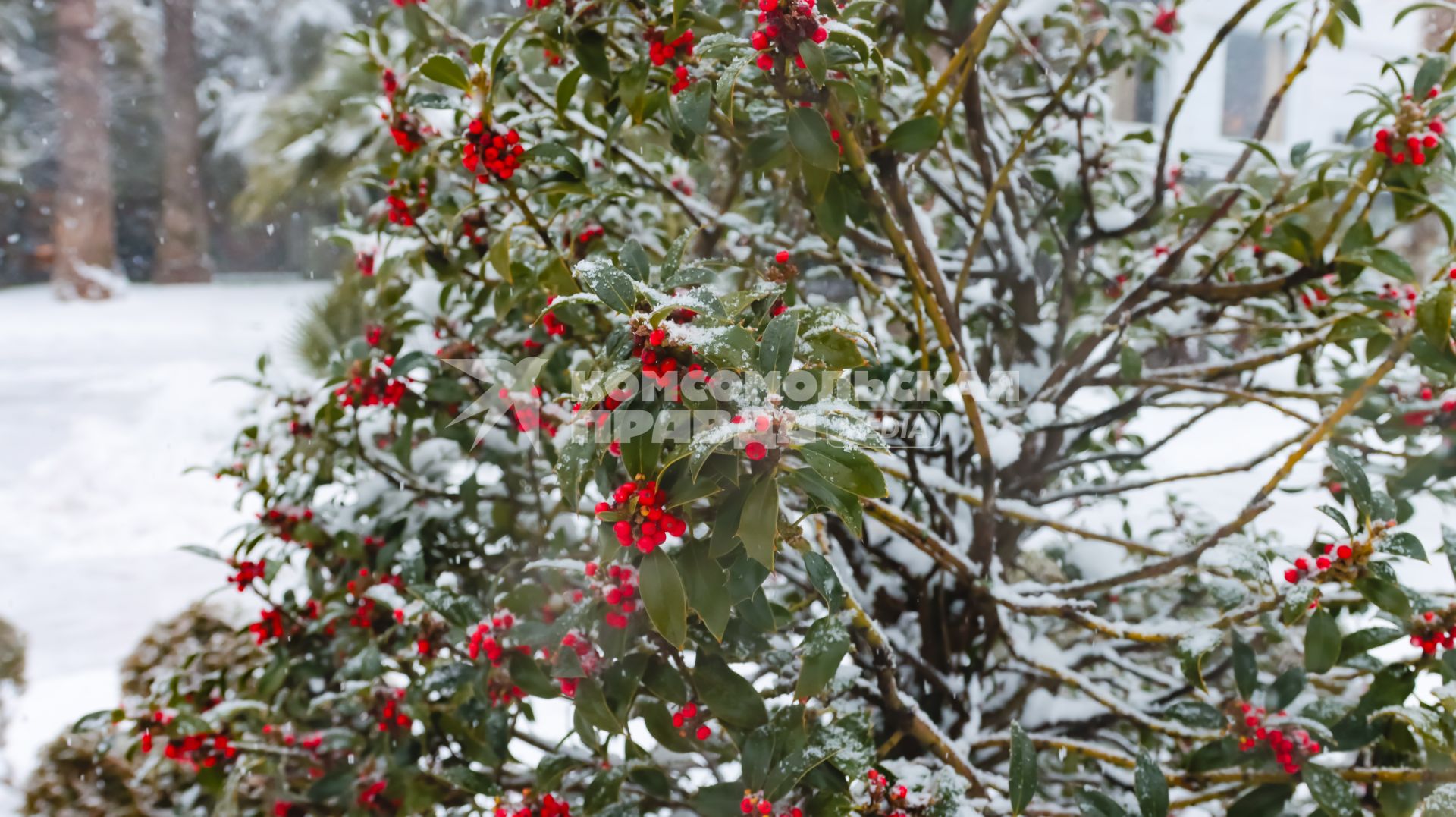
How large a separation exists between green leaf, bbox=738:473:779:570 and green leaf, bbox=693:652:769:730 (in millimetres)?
224


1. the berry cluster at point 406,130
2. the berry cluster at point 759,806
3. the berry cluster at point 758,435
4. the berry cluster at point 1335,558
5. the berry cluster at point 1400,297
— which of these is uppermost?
the berry cluster at point 406,130

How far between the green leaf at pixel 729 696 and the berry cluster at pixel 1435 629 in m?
0.51

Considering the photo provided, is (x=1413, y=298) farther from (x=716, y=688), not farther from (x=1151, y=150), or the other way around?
(x=1151, y=150)

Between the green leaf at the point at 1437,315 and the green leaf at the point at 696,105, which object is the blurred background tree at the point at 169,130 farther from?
the green leaf at the point at 1437,315

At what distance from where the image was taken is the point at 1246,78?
3.25 metres

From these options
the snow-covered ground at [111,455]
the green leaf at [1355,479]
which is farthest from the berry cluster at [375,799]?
the snow-covered ground at [111,455]

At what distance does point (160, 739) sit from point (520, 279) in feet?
2.79

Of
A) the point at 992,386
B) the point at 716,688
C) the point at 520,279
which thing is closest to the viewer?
the point at 716,688

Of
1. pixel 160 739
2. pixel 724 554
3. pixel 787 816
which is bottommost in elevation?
pixel 160 739

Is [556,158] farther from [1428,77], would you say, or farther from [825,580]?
[1428,77]

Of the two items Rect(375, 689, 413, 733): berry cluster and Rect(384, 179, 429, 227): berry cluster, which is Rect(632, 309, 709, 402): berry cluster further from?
Rect(375, 689, 413, 733): berry cluster

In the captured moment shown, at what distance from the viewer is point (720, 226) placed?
1008 mm

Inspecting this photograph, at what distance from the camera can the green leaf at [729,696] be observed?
2.07 feet

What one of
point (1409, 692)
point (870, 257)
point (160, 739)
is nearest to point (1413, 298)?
point (1409, 692)
